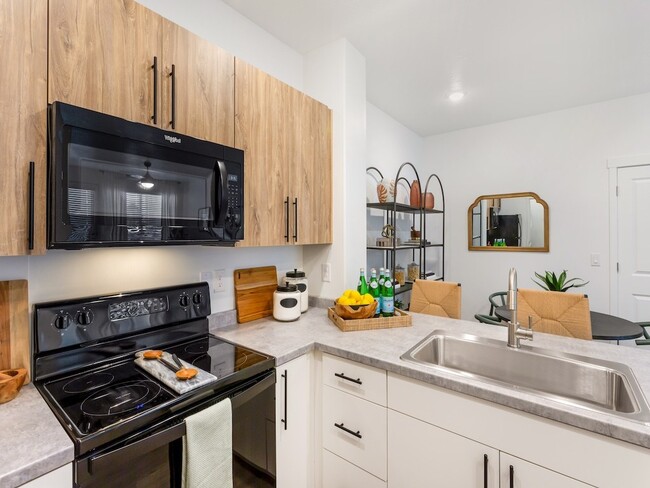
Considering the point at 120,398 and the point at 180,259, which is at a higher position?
the point at 180,259

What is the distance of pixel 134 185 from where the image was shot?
41.5 inches

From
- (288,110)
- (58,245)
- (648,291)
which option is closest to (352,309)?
(288,110)

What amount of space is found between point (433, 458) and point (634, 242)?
3.11m

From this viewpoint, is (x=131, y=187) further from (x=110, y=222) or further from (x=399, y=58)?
(x=399, y=58)

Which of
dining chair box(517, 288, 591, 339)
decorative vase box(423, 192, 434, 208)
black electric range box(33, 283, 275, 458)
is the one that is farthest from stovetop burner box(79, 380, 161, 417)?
decorative vase box(423, 192, 434, 208)

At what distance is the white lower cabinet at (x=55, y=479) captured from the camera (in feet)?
2.31

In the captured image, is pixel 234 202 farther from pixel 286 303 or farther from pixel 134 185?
pixel 286 303

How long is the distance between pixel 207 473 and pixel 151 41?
4.77 ft

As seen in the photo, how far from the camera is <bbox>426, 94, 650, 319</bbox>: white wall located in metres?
3.02

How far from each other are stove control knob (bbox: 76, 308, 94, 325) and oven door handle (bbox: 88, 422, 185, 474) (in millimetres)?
546

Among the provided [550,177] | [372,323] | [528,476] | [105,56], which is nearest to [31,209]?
[105,56]

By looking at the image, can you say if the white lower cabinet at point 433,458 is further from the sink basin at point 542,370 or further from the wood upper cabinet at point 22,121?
the wood upper cabinet at point 22,121

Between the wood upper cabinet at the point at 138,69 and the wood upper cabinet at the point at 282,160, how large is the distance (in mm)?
119

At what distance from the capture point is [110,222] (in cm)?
99
